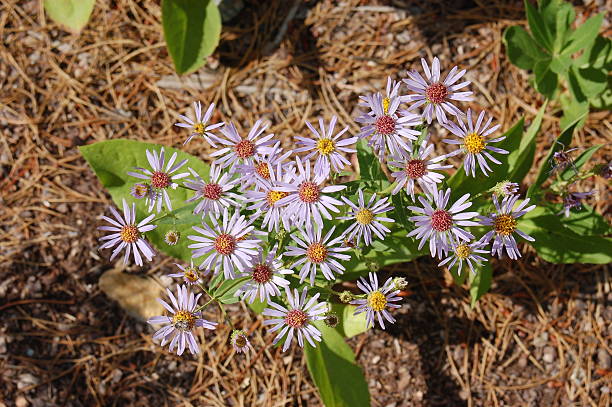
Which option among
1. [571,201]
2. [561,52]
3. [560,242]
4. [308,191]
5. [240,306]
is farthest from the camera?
[240,306]

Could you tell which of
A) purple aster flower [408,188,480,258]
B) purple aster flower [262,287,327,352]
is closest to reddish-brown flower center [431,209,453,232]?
purple aster flower [408,188,480,258]

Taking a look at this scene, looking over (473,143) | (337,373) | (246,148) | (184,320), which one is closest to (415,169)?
(473,143)

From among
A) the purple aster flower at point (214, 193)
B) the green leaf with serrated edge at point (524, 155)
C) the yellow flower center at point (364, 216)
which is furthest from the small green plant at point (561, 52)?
the purple aster flower at point (214, 193)

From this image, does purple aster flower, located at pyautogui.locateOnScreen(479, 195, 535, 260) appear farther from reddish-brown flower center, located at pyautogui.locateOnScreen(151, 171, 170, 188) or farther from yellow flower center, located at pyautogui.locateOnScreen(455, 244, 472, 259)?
reddish-brown flower center, located at pyautogui.locateOnScreen(151, 171, 170, 188)

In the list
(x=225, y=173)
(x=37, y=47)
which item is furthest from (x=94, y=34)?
(x=225, y=173)

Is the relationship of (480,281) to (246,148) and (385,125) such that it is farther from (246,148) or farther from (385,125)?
(246,148)

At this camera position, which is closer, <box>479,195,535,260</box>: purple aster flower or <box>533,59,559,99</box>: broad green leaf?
<box>479,195,535,260</box>: purple aster flower
